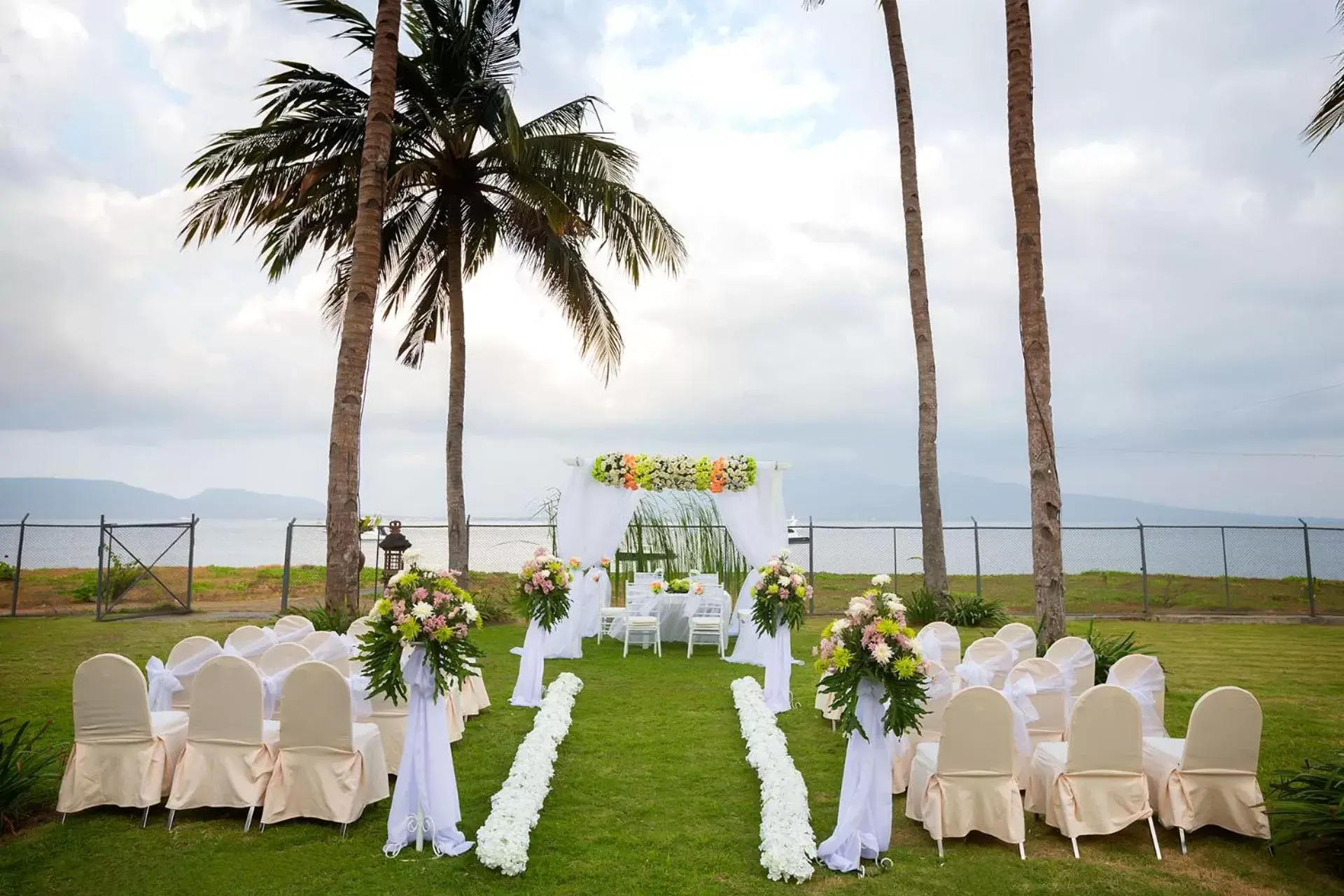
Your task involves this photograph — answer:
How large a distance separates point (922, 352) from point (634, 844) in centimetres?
1007

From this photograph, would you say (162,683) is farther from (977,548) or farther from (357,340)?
(977,548)

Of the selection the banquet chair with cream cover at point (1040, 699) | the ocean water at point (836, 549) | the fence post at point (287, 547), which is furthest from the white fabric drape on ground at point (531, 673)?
the fence post at point (287, 547)

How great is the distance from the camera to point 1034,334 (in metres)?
8.63

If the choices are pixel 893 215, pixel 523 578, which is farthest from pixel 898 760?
pixel 893 215

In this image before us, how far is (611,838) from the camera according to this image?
4945 mm

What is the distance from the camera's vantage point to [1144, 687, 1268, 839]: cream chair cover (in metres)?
4.66

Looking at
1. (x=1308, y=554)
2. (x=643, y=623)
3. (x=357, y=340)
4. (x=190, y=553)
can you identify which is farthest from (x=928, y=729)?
(x=190, y=553)

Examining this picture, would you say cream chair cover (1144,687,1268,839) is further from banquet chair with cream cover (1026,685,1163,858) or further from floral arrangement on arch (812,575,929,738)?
floral arrangement on arch (812,575,929,738)

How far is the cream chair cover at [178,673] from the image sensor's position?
6098 mm

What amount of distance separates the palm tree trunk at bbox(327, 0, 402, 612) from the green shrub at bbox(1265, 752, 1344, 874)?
826cm

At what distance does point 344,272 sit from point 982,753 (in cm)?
1259

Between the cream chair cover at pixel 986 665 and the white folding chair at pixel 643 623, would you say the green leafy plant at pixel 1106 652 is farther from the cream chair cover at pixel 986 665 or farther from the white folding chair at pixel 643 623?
the white folding chair at pixel 643 623

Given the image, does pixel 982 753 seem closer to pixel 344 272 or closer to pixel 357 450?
pixel 357 450

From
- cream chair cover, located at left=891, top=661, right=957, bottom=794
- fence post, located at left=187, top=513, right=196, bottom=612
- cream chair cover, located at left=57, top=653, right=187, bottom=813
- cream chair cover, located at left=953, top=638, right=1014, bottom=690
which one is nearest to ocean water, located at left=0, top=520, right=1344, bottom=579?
fence post, located at left=187, top=513, right=196, bottom=612
